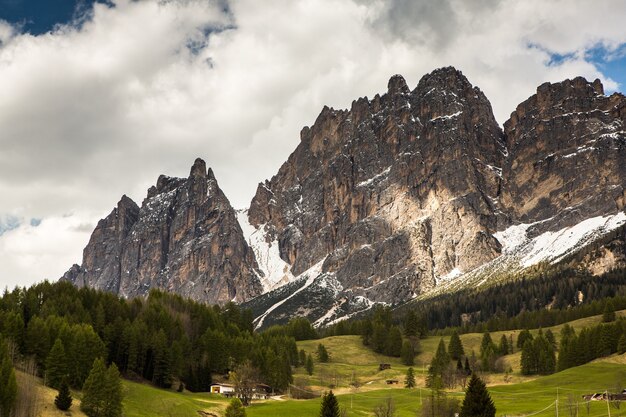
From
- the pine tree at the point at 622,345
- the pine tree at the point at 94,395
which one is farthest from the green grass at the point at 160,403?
the pine tree at the point at 622,345

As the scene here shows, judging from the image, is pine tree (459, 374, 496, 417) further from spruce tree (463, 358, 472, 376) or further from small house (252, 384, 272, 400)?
spruce tree (463, 358, 472, 376)

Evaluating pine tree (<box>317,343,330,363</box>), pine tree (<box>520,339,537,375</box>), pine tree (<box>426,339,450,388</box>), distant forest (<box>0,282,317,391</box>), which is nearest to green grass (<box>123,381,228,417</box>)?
distant forest (<box>0,282,317,391</box>)

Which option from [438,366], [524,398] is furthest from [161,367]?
[524,398]

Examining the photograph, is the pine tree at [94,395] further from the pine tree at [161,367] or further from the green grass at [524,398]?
the pine tree at [161,367]

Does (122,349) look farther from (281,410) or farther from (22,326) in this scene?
(281,410)

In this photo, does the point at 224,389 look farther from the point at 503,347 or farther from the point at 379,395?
the point at 503,347

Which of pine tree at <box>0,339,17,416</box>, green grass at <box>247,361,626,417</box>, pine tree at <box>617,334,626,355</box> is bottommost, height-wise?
green grass at <box>247,361,626,417</box>

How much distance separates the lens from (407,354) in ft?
629

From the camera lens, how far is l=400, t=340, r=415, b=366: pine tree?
625 ft

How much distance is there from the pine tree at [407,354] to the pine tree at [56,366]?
109 metres

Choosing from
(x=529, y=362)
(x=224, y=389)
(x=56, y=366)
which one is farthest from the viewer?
(x=529, y=362)

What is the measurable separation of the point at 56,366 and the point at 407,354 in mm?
111328

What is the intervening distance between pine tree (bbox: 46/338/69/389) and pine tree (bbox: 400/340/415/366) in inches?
4296

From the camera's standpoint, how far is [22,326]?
359ft
